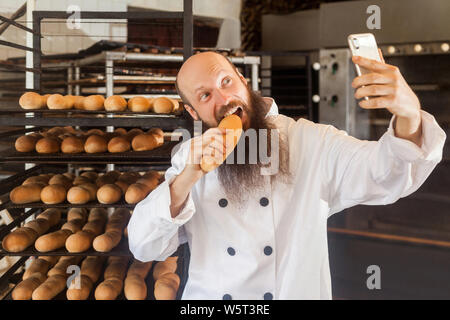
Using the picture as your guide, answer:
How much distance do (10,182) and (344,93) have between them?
2.77 meters

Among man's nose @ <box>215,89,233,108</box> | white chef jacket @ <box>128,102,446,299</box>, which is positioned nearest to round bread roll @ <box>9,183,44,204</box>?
white chef jacket @ <box>128,102,446,299</box>

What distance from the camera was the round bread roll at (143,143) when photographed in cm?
211

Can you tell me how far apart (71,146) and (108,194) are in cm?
30

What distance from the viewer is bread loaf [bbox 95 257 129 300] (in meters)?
1.94

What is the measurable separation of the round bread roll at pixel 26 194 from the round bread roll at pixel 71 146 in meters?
0.21

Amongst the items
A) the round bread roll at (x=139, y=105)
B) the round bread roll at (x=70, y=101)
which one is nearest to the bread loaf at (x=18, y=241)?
the round bread roll at (x=70, y=101)

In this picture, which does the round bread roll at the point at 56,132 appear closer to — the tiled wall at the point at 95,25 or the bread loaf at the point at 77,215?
the bread loaf at the point at 77,215

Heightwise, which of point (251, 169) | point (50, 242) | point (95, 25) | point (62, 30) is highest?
point (95, 25)

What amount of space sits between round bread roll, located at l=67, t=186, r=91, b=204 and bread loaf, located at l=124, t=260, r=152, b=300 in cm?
38

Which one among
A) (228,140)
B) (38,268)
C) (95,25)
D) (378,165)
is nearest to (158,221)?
(228,140)

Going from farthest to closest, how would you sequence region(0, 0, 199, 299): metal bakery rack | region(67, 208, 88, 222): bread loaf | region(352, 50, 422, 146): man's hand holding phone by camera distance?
region(67, 208, 88, 222): bread loaf
region(0, 0, 199, 299): metal bakery rack
region(352, 50, 422, 146): man's hand holding phone

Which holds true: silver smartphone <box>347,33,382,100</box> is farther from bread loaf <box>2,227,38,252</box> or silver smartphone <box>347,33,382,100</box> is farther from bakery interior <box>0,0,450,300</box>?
bread loaf <box>2,227,38,252</box>

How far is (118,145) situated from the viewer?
2117 millimetres

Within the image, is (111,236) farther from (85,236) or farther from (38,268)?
(38,268)
